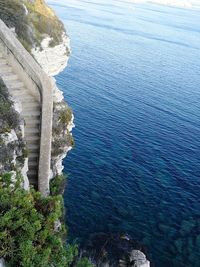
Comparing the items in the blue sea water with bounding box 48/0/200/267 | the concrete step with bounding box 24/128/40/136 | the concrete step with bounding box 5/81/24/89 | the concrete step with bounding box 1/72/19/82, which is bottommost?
the blue sea water with bounding box 48/0/200/267

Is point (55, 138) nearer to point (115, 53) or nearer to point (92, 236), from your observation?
point (92, 236)

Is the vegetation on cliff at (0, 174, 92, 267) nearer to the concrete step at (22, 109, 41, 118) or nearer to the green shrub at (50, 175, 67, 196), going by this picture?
the concrete step at (22, 109, 41, 118)

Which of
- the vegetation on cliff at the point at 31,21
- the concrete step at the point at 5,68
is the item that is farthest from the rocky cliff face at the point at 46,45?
the concrete step at the point at 5,68

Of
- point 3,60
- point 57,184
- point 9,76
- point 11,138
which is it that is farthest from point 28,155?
point 3,60

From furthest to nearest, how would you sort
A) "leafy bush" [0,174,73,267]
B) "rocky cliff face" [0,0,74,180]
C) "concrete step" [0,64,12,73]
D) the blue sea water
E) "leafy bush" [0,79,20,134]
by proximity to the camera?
the blue sea water, "rocky cliff face" [0,0,74,180], "concrete step" [0,64,12,73], "leafy bush" [0,79,20,134], "leafy bush" [0,174,73,267]

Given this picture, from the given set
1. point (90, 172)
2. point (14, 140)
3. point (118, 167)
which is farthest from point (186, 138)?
point (14, 140)

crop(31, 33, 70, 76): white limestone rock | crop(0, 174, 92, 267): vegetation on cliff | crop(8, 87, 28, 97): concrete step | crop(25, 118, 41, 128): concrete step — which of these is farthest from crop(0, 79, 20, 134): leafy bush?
crop(31, 33, 70, 76): white limestone rock

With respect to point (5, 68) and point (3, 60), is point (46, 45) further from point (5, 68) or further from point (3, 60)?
point (5, 68)

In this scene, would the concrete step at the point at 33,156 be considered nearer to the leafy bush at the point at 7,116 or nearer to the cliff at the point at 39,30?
the leafy bush at the point at 7,116
